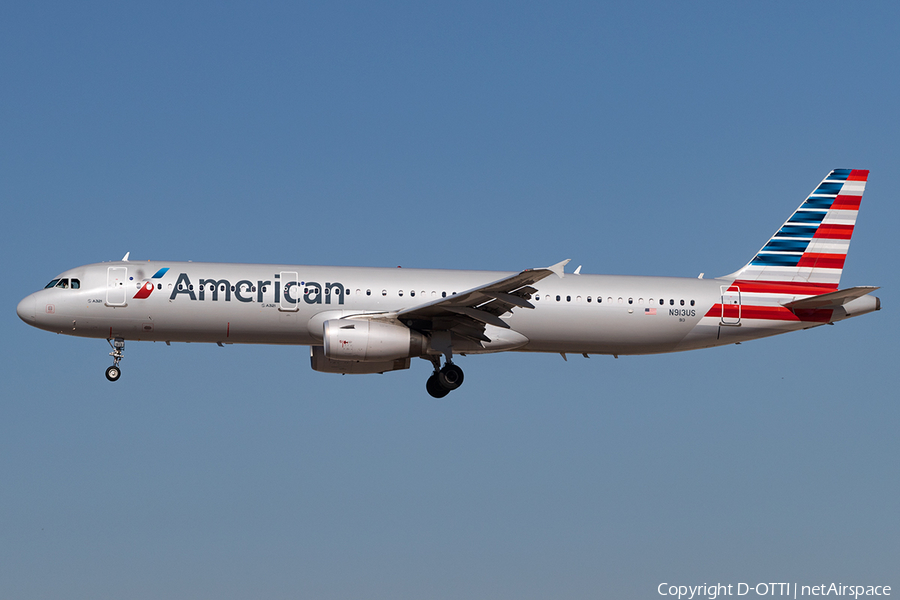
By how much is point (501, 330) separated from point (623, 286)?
4.38m

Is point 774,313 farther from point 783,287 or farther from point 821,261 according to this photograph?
point 821,261

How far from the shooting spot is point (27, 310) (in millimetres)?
33000

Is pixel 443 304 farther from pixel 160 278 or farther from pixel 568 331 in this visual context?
pixel 160 278

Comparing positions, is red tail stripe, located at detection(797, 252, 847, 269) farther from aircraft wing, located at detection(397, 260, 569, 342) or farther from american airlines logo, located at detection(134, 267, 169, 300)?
american airlines logo, located at detection(134, 267, 169, 300)

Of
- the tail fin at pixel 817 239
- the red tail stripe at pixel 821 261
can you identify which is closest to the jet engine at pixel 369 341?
the tail fin at pixel 817 239

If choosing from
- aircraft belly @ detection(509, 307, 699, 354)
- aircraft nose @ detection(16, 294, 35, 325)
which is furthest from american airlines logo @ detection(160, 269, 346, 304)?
aircraft belly @ detection(509, 307, 699, 354)

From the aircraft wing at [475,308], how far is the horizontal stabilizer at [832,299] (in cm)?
915

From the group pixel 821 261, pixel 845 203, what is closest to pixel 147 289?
pixel 821 261

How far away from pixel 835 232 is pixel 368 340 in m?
17.6

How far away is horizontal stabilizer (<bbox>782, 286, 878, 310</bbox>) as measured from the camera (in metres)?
33.0

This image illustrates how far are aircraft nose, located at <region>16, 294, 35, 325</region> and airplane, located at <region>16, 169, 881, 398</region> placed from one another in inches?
1.8

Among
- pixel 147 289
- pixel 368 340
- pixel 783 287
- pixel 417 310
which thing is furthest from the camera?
pixel 783 287

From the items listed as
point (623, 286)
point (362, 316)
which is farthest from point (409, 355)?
point (623, 286)

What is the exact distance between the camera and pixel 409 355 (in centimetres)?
3266
